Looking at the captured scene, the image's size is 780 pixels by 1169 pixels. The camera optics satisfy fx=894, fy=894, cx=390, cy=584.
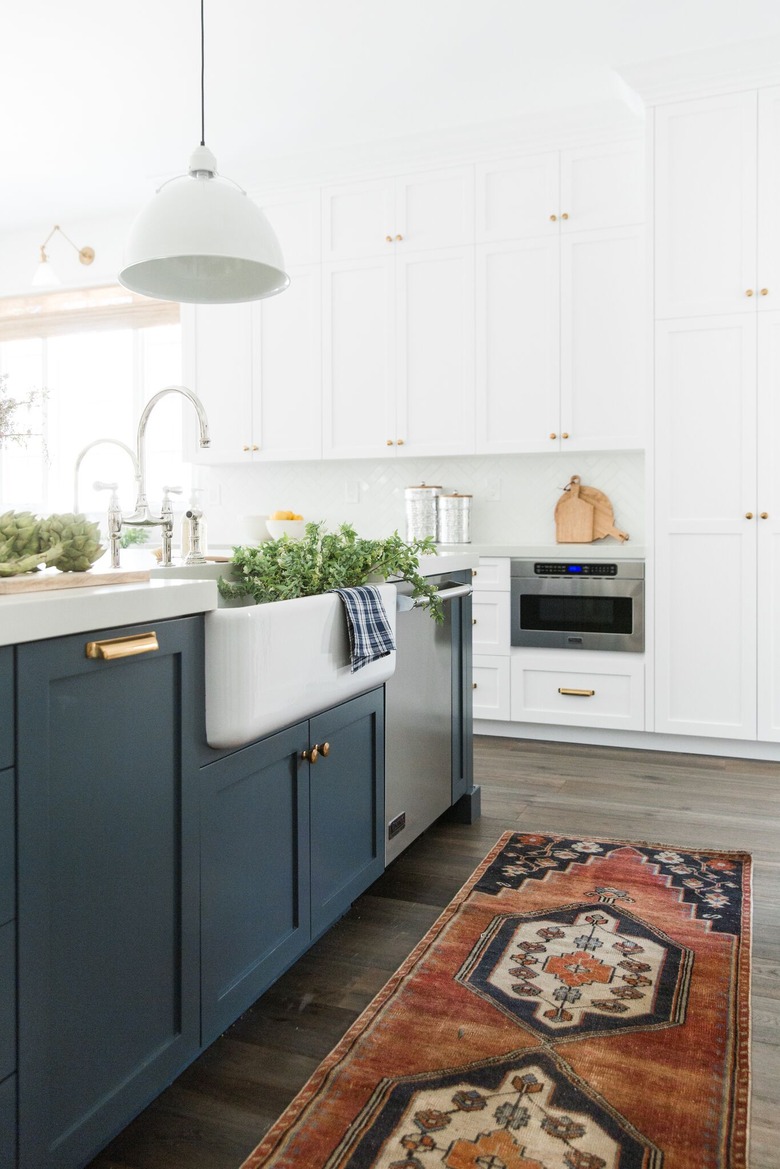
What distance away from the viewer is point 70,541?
4.74 ft

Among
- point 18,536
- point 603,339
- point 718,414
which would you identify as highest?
point 603,339

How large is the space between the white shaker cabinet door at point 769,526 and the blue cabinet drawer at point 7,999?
330 cm

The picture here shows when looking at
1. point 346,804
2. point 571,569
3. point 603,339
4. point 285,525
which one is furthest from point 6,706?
point 603,339

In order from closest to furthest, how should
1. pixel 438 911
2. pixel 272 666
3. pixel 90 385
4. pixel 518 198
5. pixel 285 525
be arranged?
pixel 272 666 → pixel 438 911 → pixel 285 525 → pixel 518 198 → pixel 90 385

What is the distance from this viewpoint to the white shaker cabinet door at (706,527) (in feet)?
12.2

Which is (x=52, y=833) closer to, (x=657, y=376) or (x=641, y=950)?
(x=641, y=950)

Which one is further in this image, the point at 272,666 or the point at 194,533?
the point at 194,533

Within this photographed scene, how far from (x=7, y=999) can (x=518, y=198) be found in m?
4.10

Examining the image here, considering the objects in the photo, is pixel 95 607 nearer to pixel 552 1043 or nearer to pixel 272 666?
pixel 272 666

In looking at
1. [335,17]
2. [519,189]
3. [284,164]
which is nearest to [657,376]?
[519,189]

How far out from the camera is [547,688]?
4.10 m

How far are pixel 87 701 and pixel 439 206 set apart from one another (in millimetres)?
3842

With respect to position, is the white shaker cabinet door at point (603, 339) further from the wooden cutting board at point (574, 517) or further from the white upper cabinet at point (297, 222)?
the white upper cabinet at point (297, 222)

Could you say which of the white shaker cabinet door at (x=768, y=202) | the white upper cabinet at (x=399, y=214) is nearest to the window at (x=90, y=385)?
the white upper cabinet at (x=399, y=214)
